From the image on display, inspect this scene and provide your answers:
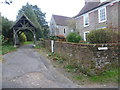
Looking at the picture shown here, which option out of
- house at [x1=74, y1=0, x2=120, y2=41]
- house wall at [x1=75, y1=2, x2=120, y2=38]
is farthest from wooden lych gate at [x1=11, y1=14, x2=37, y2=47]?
house at [x1=74, y1=0, x2=120, y2=41]

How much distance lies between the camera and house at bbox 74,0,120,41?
1211 centimetres

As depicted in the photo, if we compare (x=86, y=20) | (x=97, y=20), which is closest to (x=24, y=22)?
(x=86, y=20)

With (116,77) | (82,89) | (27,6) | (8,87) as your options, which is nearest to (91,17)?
(116,77)

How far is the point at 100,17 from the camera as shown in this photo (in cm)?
1427

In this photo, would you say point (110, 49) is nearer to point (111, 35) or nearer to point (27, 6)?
point (111, 35)

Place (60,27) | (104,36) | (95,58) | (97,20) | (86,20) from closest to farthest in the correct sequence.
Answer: (95,58)
(104,36)
(97,20)
(86,20)
(60,27)

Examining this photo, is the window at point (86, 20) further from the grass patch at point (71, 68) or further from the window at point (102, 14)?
the grass patch at point (71, 68)

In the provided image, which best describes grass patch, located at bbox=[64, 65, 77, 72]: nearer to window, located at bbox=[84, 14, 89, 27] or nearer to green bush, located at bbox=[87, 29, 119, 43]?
green bush, located at bbox=[87, 29, 119, 43]

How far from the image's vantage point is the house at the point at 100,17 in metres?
12.1

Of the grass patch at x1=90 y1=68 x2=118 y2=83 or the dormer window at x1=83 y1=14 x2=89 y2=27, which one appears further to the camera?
the dormer window at x1=83 y1=14 x2=89 y2=27

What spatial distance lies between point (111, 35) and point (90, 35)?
4.05 feet

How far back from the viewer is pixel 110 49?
5.58 m

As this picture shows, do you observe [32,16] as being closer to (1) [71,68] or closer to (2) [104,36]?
(1) [71,68]

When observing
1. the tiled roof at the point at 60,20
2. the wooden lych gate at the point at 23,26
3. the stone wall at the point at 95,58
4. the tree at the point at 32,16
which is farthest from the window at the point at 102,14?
the tiled roof at the point at 60,20
